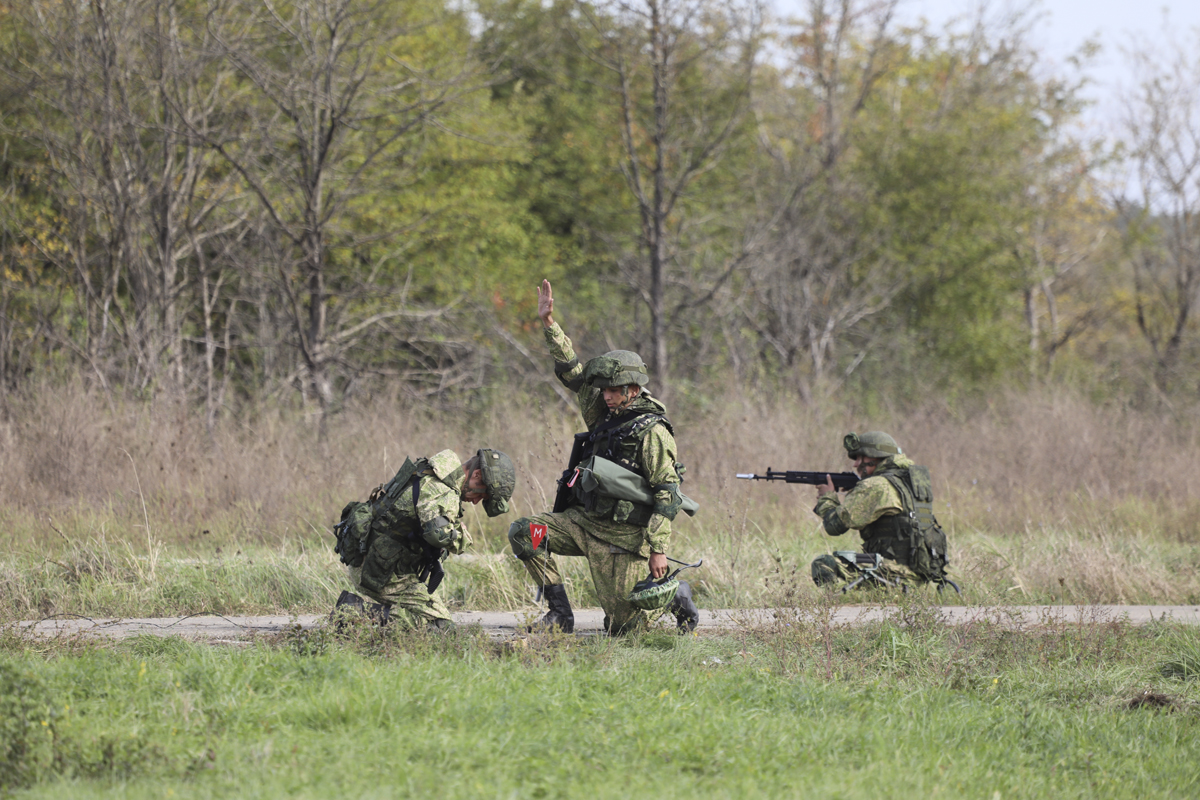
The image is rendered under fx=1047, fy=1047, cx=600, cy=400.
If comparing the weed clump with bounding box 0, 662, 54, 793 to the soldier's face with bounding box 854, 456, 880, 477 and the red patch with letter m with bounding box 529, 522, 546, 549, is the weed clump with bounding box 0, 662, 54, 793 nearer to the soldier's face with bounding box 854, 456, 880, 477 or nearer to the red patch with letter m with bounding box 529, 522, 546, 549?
the red patch with letter m with bounding box 529, 522, 546, 549

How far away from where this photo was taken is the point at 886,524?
314 inches

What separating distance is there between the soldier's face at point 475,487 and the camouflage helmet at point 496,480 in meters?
0.03

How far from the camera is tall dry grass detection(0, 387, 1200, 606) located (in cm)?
886

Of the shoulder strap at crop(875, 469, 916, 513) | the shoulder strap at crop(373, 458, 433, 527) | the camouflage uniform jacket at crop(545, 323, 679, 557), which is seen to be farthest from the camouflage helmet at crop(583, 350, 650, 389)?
the shoulder strap at crop(875, 469, 916, 513)

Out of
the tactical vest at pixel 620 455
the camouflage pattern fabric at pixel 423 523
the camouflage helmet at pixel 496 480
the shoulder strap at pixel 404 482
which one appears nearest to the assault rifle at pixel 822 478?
the tactical vest at pixel 620 455

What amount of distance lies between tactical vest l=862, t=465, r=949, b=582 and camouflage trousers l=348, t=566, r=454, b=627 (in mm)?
3497

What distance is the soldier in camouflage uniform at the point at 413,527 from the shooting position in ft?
19.8

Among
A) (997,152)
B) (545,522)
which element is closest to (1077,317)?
(997,152)

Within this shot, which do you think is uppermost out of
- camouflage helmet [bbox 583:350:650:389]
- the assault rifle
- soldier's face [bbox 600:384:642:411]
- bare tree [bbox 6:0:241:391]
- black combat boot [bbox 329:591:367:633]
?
bare tree [bbox 6:0:241:391]

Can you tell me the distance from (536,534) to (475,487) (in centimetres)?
47

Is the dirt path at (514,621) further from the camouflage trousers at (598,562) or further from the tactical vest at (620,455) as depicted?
the tactical vest at (620,455)

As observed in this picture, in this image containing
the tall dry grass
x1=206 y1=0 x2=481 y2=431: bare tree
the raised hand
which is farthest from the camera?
x1=206 y1=0 x2=481 y2=431: bare tree

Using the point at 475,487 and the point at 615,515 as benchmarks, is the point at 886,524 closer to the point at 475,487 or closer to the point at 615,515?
the point at 615,515

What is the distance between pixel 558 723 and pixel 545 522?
2000mm
